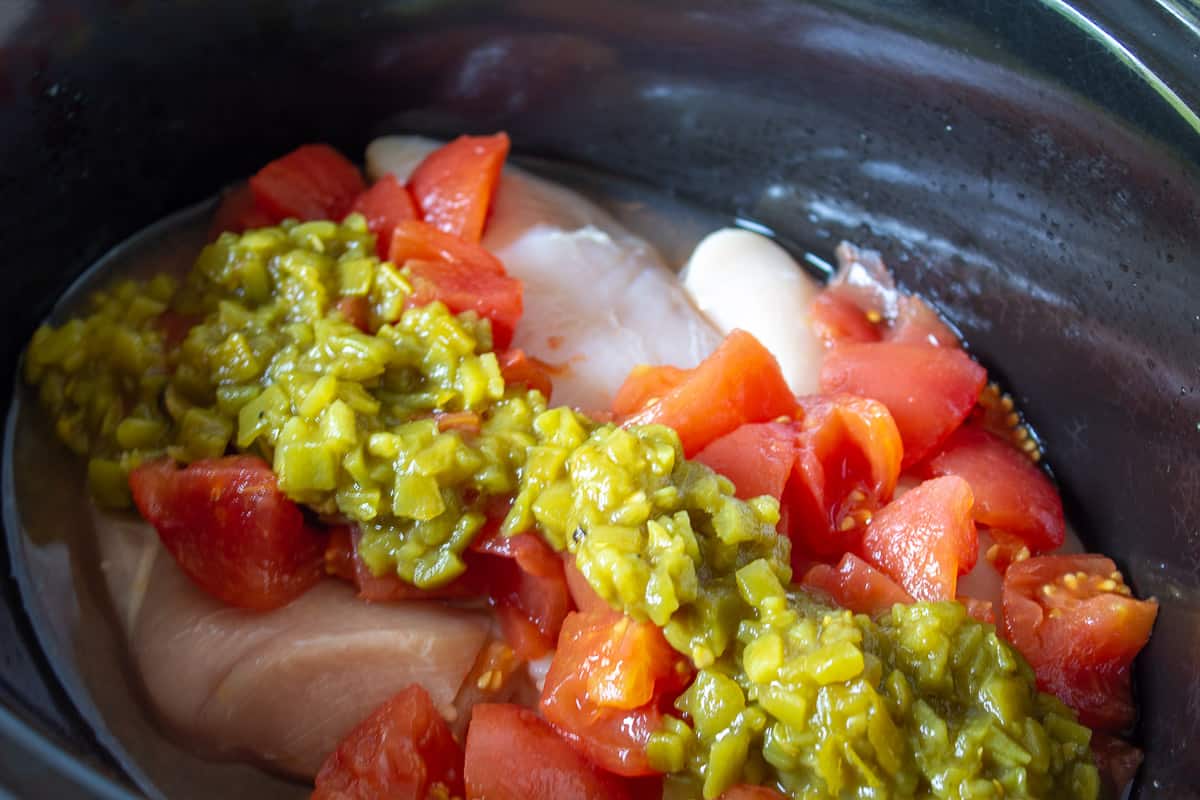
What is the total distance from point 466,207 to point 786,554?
3.36 feet

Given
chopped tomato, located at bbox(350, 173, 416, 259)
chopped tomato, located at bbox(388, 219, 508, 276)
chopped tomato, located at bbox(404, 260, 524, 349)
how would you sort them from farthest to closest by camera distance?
chopped tomato, located at bbox(350, 173, 416, 259) → chopped tomato, located at bbox(388, 219, 508, 276) → chopped tomato, located at bbox(404, 260, 524, 349)

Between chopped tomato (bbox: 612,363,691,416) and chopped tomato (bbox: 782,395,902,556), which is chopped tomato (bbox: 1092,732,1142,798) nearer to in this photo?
chopped tomato (bbox: 782,395,902,556)

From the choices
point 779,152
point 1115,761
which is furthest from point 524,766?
point 779,152

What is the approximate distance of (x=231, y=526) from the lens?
5.45 feet

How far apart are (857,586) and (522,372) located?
0.68 m

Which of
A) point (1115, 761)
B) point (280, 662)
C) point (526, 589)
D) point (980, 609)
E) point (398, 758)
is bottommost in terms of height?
point (280, 662)

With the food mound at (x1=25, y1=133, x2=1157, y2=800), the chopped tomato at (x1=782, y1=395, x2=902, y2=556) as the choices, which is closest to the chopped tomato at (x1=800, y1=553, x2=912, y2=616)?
the food mound at (x1=25, y1=133, x2=1157, y2=800)

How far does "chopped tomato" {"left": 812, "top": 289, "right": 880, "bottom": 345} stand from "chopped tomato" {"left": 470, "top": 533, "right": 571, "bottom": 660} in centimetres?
87

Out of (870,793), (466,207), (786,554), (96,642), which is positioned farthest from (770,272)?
(96,642)

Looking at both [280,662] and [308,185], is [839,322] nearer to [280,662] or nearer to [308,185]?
[308,185]

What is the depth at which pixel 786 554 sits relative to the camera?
5.32 feet

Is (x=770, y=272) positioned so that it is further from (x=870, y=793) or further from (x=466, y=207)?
(x=870, y=793)

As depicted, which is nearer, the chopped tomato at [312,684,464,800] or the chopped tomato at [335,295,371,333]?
the chopped tomato at [312,684,464,800]

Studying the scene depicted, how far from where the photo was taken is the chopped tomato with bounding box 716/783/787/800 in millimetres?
1440
